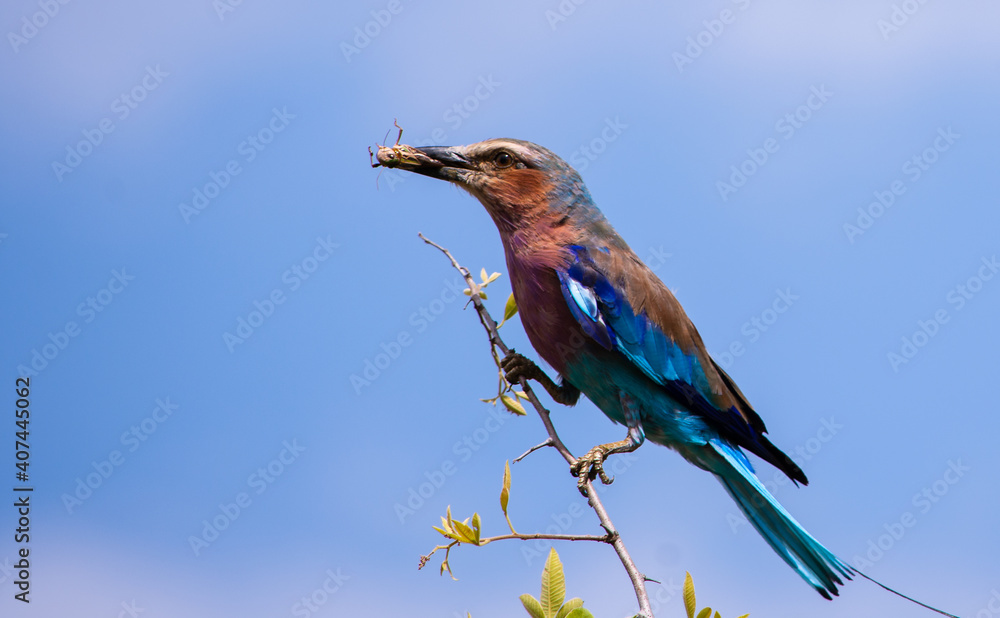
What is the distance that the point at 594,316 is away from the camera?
4023 millimetres

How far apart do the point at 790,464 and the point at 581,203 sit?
164 cm

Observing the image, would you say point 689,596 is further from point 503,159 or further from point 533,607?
point 503,159

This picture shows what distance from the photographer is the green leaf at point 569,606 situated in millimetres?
2455

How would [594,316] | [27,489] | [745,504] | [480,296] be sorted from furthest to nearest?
1. [27,489]
2. [745,504]
3. [594,316]
4. [480,296]

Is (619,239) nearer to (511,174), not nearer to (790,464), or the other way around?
(511,174)

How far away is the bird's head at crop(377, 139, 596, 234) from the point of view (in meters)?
4.37

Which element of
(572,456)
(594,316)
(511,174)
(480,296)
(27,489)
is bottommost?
(27,489)

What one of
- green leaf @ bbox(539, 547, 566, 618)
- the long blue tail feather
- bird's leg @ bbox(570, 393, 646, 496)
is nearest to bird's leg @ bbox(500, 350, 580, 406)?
bird's leg @ bbox(570, 393, 646, 496)

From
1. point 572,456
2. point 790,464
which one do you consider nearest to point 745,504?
point 790,464

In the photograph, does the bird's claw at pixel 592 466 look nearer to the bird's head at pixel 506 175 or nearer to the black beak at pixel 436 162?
the bird's head at pixel 506 175

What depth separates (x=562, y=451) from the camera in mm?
3238

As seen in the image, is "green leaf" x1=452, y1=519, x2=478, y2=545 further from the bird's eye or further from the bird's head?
the bird's eye

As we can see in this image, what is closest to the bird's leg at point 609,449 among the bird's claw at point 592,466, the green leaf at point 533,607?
the bird's claw at point 592,466

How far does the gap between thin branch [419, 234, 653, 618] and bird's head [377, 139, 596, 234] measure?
73 cm
